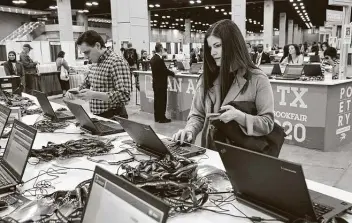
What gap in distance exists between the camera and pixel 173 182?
1.55 meters

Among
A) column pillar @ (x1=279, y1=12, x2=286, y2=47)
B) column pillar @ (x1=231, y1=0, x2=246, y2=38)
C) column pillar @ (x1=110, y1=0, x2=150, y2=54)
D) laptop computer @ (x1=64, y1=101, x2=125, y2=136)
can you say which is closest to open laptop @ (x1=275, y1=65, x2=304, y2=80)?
laptop computer @ (x1=64, y1=101, x2=125, y2=136)

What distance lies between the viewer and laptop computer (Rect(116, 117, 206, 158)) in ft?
6.50

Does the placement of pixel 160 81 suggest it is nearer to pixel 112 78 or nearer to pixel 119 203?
pixel 112 78

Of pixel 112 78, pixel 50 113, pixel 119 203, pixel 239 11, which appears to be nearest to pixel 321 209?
pixel 119 203

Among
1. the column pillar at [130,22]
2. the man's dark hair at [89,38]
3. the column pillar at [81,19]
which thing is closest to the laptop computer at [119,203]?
the man's dark hair at [89,38]

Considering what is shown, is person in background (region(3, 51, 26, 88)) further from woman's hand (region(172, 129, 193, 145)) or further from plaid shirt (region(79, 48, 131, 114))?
woman's hand (region(172, 129, 193, 145))

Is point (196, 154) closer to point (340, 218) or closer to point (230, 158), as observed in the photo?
point (230, 158)

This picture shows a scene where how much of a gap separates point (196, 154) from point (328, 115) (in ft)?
10.4

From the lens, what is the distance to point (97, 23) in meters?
33.4

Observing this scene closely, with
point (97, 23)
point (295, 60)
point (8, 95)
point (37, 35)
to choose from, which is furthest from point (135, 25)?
point (97, 23)

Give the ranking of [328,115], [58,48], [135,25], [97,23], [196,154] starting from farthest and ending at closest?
[97,23], [58,48], [135,25], [328,115], [196,154]

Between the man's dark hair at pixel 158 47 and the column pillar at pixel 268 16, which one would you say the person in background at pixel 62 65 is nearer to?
the man's dark hair at pixel 158 47

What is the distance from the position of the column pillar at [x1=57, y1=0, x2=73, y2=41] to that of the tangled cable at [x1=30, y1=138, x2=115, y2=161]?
14848 mm

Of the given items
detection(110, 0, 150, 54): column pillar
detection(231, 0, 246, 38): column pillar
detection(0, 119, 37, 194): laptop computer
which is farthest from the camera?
detection(231, 0, 246, 38): column pillar
